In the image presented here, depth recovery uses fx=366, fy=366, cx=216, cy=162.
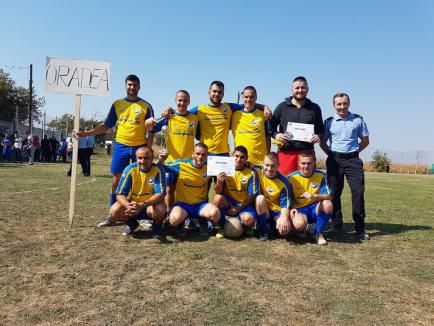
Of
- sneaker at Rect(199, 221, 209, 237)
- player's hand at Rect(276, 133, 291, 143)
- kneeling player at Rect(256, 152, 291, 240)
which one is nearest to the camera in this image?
kneeling player at Rect(256, 152, 291, 240)

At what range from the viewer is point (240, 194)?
17.3 ft

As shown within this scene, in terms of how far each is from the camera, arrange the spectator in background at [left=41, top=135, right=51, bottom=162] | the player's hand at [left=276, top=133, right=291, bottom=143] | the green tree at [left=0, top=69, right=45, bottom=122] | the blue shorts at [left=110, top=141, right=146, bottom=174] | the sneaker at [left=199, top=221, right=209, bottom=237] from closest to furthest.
Result: the sneaker at [left=199, top=221, right=209, bottom=237] < the player's hand at [left=276, top=133, right=291, bottom=143] < the blue shorts at [left=110, top=141, right=146, bottom=174] < the spectator in background at [left=41, top=135, right=51, bottom=162] < the green tree at [left=0, top=69, right=45, bottom=122]

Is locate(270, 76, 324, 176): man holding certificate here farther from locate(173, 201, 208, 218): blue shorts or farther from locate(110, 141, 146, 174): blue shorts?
locate(110, 141, 146, 174): blue shorts

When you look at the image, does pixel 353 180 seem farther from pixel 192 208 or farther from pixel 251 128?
pixel 192 208

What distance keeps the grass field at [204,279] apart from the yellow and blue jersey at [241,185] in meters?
0.69

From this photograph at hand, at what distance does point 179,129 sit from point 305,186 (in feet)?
6.58

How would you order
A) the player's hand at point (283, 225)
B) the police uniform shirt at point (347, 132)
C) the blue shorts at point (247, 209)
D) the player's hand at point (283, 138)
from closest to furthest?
the player's hand at point (283, 225) → the blue shorts at point (247, 209) → the player's hand at point (283, 138) → the police uniform shirt at point (347, 132)

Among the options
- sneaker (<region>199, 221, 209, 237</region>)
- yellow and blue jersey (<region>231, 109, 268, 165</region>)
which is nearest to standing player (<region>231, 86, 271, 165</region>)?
yellow and blue jersey (<region>231, 109, 268, 165</region>)

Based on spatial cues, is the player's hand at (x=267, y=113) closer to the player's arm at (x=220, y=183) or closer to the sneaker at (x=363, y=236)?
the player's arm at (x=220, y=183)

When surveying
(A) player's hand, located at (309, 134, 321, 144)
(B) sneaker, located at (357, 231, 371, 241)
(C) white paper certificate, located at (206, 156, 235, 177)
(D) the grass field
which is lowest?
(D) the grass field

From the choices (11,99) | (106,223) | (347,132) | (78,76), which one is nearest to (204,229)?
(106,223)

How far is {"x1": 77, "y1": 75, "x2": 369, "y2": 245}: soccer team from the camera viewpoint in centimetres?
501

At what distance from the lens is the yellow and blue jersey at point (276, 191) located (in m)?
5.12

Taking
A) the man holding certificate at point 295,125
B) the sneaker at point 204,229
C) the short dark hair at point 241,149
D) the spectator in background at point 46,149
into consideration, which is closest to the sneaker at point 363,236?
the man holding certificate at point 295,125
